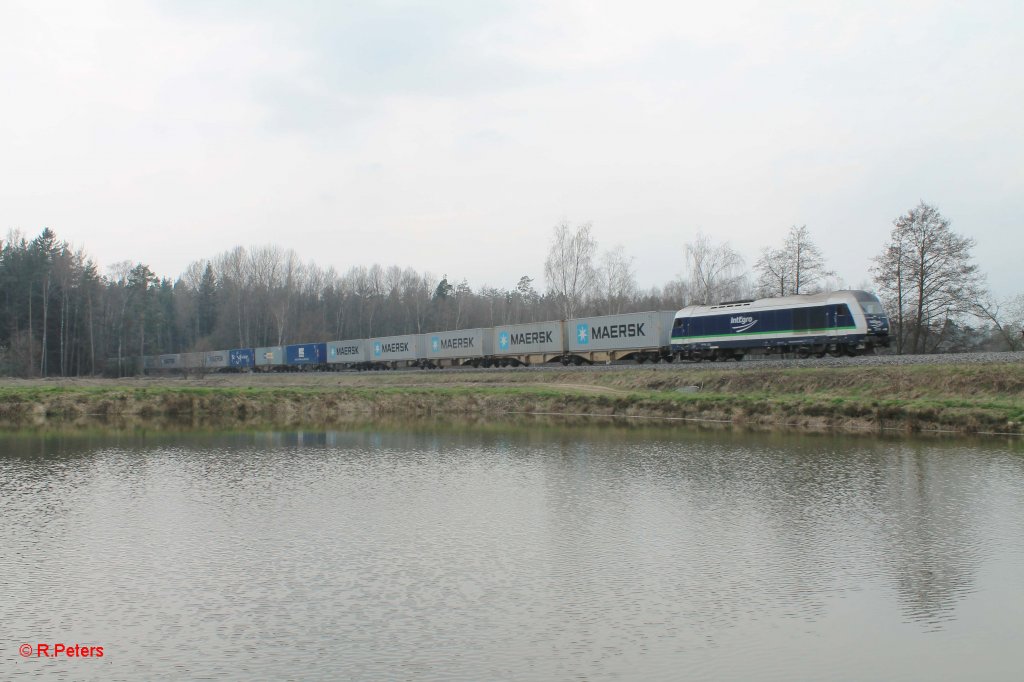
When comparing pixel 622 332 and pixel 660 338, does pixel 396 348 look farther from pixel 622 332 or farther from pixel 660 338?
pixel 660 338

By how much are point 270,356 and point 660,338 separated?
4873cm

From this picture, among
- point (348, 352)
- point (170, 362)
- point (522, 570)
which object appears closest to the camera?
point (522, 570)

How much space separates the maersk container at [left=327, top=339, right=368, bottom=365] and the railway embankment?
66.8ft

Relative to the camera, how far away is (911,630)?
7961 mm

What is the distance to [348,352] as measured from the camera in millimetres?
70875

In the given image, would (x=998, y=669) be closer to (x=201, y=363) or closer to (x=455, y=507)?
(x=455, y=507)

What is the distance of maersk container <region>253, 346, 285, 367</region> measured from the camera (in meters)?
78.0

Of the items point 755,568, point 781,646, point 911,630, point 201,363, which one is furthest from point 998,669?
point 201,363

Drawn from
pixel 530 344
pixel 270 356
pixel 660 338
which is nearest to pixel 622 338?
pixel 660 338

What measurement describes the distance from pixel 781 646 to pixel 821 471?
11390mm

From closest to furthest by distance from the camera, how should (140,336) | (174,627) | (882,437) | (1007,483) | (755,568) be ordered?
(174,627) < (755,568) < (1007,483) < (882,437) < (140,336)

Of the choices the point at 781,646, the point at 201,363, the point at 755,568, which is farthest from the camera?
the point at 201,363

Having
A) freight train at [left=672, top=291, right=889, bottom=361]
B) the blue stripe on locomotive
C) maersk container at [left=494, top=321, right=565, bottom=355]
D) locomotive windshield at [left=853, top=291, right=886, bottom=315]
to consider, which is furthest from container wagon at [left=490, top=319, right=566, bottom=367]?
locomotive windshield at [left=853, top=291, right=886, bottom=315]

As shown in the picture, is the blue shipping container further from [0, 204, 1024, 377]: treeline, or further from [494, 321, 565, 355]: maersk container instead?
[494, 321, 565, 355]: maersk container
